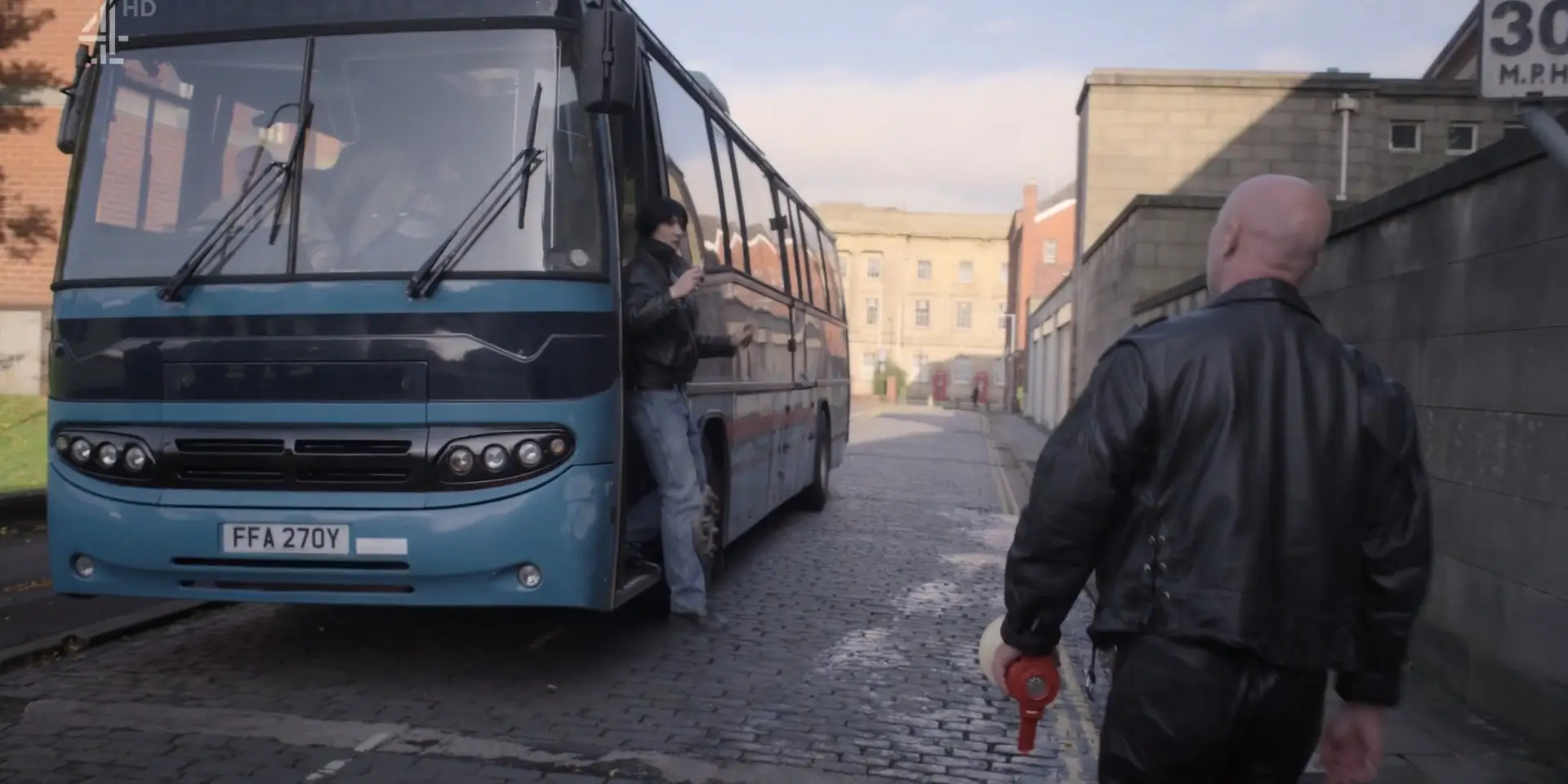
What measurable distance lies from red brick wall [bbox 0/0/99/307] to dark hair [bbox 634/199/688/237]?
999 centimetres

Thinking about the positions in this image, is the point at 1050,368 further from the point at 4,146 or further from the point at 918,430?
the point at 4,146

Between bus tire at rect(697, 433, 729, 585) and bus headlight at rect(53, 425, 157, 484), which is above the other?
bus headlight at rect(53, 425, 157, 484)

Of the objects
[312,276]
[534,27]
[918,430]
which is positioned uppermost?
[534,27]

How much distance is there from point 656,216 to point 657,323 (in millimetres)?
535

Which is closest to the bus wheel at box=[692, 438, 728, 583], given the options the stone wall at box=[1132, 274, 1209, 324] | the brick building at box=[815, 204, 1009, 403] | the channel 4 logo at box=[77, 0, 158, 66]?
the channel 4 logo at box=[77, 0, 158, 66]

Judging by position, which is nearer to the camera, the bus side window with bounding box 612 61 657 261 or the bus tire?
the bus side window with bounding box 612 61 657 261

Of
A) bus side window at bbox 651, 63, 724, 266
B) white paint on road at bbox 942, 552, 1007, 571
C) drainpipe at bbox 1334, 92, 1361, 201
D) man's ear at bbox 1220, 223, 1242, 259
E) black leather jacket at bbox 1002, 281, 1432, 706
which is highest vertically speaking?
drainpipe at bbox 1334, 92, 1361, 201

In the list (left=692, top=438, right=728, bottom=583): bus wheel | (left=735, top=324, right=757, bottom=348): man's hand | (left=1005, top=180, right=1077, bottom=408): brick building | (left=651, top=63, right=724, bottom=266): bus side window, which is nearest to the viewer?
(left=692, top=438, right=728, bottom=583): bus wheel

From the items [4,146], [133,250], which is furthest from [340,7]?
[4,146]

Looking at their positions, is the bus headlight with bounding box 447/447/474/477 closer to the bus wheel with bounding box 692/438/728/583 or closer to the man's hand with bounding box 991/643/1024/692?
the bus wheel with bounding box 692/438/728/583

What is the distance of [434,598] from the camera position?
5449mm

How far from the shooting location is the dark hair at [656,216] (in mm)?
6324

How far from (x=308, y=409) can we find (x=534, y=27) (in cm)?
189

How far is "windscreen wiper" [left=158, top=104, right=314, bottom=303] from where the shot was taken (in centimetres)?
565
